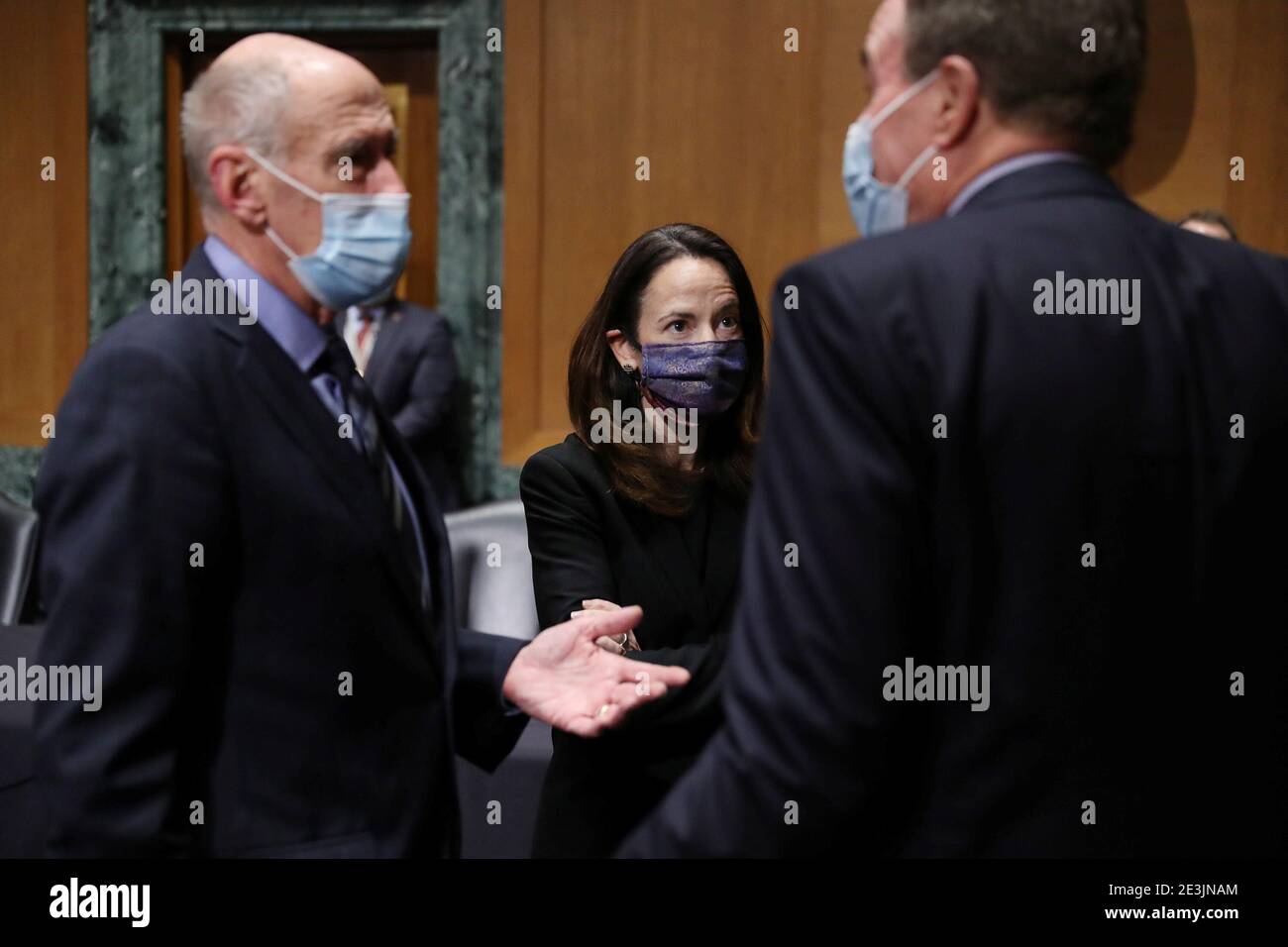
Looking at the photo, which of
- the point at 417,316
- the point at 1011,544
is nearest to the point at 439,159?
the point at 417,316

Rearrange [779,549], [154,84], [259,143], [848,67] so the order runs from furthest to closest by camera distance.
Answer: [154,84]
[848,67]
[259,143]
[779,549]

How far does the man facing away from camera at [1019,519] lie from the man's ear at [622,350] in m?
0.97

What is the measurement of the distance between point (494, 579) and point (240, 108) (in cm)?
216

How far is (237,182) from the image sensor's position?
137cm

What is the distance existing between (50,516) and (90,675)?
0.46 feet

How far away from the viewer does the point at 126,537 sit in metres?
1.23

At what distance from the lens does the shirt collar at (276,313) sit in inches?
54.5

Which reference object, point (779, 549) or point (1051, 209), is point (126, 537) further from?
point (1051, 209)

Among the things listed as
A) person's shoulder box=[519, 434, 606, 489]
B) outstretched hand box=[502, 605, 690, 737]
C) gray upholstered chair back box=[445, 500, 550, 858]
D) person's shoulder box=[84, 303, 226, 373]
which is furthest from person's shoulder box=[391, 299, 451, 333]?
person's shoulder box=[84, 303, 226, 373]

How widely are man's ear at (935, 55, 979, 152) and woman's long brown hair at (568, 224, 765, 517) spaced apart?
0.89 meters

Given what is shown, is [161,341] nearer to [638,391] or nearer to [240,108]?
[240,108]

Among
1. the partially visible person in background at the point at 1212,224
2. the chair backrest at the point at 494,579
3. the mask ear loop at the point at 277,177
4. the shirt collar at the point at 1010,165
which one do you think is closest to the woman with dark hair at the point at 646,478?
the mask ear loop at the point at 277,177

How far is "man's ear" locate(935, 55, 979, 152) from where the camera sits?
1.24 metres

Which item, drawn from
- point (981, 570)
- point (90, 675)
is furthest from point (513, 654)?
point (981, 570)
